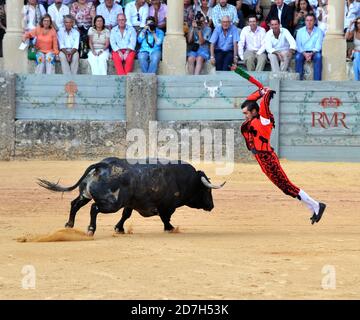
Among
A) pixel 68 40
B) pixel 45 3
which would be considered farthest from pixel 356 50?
pixel 45 3

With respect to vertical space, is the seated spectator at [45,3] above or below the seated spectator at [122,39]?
above

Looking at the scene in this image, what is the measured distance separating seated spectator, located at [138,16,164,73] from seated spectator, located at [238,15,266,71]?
1.47 metres

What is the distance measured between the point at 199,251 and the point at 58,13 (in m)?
10.8

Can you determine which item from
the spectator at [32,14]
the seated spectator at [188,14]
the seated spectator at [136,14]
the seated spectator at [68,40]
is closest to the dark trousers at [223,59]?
the seated spectator at [188,14]

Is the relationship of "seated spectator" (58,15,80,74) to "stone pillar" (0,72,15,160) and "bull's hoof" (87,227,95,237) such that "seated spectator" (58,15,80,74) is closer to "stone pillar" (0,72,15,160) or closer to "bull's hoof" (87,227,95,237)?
"stone pillar" (0,72,15,160)

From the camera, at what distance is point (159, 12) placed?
21422mm

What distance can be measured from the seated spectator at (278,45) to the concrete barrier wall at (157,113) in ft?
1.92

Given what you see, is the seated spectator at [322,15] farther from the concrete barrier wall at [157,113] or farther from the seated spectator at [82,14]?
the seated spectator at [82,14]

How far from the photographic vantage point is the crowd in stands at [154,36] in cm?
2048

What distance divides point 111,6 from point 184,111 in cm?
235

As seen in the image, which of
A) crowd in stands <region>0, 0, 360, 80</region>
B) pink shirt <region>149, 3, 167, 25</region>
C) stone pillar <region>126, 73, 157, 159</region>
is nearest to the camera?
stone pillar <region>126, 73, 157, 159</region>

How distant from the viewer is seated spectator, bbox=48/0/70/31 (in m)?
20.8

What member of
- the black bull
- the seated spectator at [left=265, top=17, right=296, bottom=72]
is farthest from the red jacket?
the seated spectator at [left=265, top=17, right=296, bottom=72]

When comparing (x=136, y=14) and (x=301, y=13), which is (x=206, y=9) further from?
(x=301, y=13)
